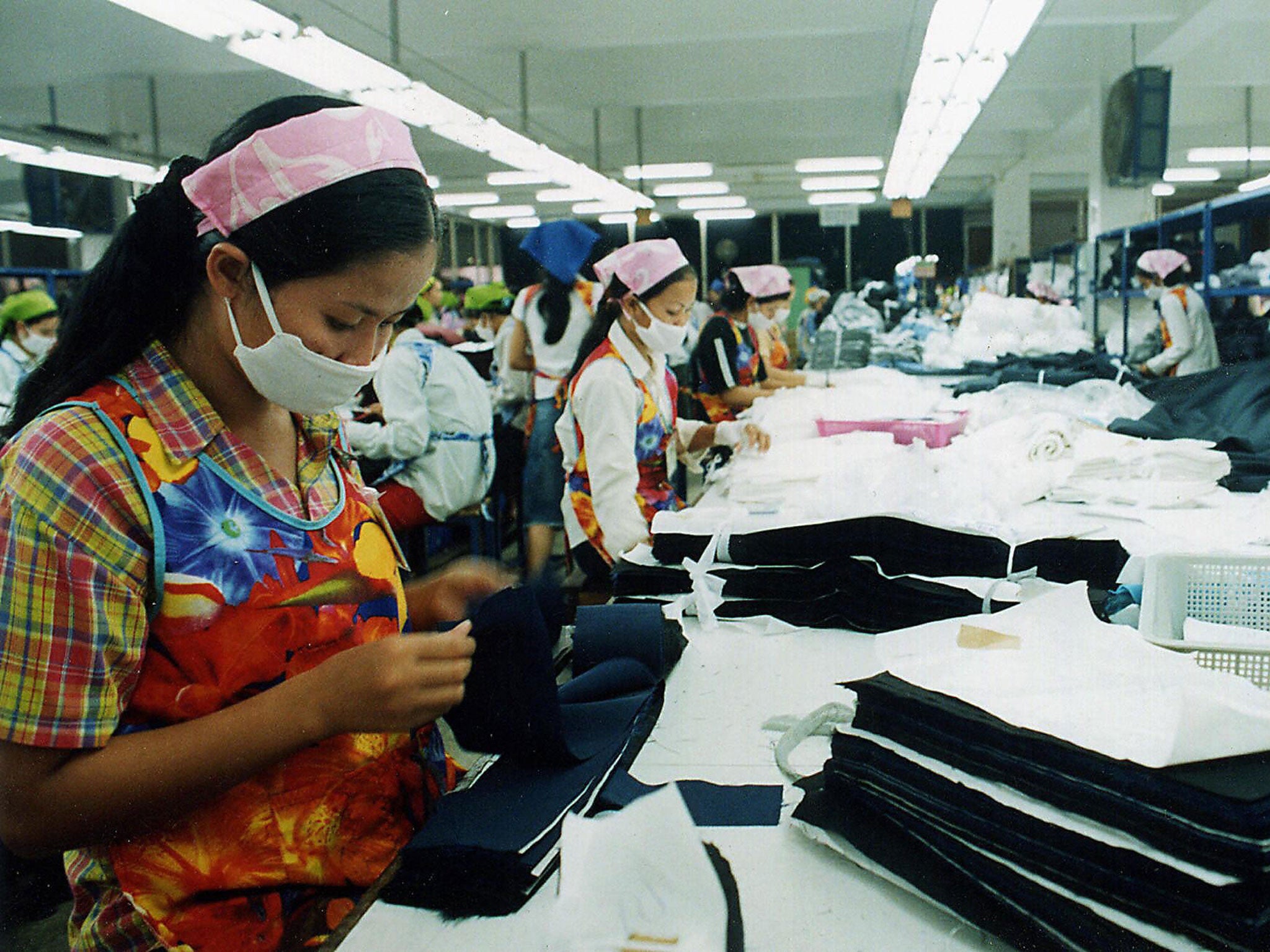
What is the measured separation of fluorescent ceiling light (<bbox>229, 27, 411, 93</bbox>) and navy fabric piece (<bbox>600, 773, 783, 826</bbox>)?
4275mm

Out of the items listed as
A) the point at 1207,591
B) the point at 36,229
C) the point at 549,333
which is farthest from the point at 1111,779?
the point at 36,229

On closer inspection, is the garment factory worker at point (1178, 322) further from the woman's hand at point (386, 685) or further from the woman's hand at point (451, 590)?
the woman's hand at point (386, 685)

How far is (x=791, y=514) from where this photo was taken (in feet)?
5.79

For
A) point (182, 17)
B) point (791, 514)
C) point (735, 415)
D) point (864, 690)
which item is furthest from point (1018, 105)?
point (864, 690)

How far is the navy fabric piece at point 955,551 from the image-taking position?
160 cm

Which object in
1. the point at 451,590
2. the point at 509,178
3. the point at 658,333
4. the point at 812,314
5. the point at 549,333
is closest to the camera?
the point at 451,590

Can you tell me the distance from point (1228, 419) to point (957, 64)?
327 centimetres

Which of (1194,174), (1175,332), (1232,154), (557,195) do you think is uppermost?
(557,195)

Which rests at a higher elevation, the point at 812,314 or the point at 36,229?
the point at 36,229

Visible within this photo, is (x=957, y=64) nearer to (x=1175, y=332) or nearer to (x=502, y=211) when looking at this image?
(x=1175, y=332)

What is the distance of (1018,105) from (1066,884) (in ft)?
40.5

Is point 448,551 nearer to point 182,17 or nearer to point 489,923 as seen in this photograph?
point 182,17

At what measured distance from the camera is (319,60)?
15.9ft

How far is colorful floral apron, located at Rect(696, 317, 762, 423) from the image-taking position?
16.8 ft
